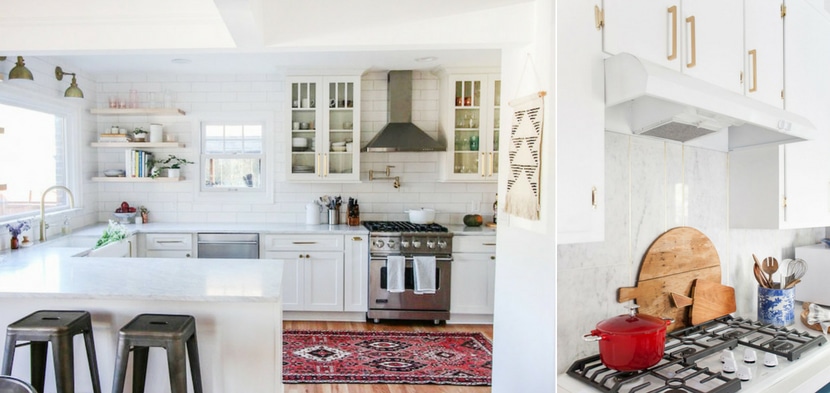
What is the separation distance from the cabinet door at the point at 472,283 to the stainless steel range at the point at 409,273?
0.07 metres

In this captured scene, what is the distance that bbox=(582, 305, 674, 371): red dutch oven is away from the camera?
1465mm

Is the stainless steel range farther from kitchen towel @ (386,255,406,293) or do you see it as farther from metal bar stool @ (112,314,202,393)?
metal bar stool @ (112,314,202,393)

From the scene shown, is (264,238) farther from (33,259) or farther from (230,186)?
(33,259)

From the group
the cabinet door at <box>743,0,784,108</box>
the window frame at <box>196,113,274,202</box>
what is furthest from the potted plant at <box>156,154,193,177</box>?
the cabinet door at <box>743,0,784,108</box>

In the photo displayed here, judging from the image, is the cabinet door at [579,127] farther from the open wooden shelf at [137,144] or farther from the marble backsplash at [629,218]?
the open wooden shelf at [137,144]

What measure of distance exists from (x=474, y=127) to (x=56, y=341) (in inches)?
133

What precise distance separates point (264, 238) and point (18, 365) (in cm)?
201

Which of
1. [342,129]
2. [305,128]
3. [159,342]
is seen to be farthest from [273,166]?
[159,342]

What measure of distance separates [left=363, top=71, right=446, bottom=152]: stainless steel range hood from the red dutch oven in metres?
3.01

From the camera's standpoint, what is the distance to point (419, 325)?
4250mm

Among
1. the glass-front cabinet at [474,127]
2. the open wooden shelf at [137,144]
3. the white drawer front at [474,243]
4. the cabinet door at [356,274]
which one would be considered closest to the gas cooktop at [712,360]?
the white drawer front at [474,243]

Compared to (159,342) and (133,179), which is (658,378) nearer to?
(159,342)

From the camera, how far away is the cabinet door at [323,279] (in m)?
4.23

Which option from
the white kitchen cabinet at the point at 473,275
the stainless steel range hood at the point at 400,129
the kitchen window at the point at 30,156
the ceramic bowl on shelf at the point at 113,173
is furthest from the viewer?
the ceramic bowl on shelf at the point at 113,173
